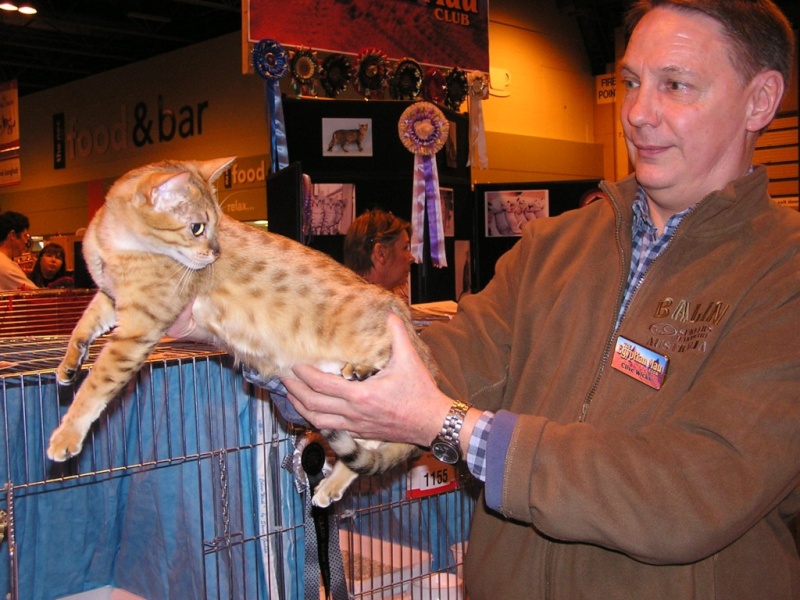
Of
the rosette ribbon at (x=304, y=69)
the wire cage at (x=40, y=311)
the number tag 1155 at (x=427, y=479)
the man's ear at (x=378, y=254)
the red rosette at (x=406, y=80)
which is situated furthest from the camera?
the red rosette at (x=406, y=80)

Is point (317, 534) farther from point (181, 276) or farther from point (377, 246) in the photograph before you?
point (377, 246)

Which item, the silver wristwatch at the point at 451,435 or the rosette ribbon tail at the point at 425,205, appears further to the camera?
the rosette ribbon tail at the point at 425,205

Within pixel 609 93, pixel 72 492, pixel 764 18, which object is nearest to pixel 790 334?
pixel 764 18

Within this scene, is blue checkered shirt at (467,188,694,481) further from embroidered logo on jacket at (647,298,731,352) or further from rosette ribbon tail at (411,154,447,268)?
rosette ribbon tail at (411,154,447,268)

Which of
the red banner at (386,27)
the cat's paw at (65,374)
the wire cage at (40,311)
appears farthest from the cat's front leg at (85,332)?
the red banner at (386,27)

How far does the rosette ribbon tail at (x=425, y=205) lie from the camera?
12.5ft

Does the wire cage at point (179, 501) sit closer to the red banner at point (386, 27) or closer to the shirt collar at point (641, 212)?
the shirt collar at point (641, 212)

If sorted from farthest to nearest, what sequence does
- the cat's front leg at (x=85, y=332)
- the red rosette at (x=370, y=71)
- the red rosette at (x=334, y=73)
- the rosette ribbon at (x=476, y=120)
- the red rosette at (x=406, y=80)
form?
the rosette ribbon at (x=476, y=120) → the red rosette at (x=406, y=80) → the red rosette at (x=370, y=71) → the red rosette at (x=334, y=73) → the cat's front leg at (x=85, y=332)

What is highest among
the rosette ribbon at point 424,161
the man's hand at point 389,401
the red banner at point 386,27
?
the red banner at point 386,27

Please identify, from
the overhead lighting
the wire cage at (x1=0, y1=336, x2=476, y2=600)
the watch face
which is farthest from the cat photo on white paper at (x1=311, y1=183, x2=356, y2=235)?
the overhead lighting

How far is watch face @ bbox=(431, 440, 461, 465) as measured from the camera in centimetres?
119

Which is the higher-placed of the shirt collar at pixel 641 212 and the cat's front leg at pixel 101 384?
the shirt collar at pixel 641 212

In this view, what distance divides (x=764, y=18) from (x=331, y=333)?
0.94m

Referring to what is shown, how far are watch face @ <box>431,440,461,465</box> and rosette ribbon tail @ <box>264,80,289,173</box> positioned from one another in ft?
7.58
